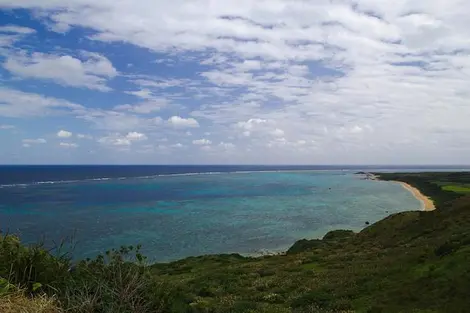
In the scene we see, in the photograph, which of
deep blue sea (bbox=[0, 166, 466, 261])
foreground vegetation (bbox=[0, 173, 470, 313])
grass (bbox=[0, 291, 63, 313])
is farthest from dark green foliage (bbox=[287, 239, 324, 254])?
grass (bbox=[0, 291, 63, 313])

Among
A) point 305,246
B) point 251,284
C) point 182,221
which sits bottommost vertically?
point 182,221

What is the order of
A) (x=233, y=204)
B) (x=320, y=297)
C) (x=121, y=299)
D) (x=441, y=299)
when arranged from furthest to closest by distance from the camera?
1. (x=233, y=204)
2. (x=320, y=297)
3. (x=441, y=299)
4. (x=121, y=299)

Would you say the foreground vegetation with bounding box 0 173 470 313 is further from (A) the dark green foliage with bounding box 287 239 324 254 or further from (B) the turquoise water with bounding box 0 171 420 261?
(B) the turquoise water with bounding box 0 171 420 261

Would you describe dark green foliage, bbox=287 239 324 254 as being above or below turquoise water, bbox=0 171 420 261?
above

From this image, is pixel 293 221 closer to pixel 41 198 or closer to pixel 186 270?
pixel 186 270

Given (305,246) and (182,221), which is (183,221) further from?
(305,246)

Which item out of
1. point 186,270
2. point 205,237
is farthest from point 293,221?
point 186,270

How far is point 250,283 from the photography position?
2422 centimetres

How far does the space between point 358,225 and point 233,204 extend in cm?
4277

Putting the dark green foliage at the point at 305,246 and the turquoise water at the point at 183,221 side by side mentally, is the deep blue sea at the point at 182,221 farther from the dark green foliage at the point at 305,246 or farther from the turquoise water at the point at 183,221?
the dark green foliage at the point at 305,246

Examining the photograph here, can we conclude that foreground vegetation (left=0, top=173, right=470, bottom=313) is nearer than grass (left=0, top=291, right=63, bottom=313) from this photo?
No

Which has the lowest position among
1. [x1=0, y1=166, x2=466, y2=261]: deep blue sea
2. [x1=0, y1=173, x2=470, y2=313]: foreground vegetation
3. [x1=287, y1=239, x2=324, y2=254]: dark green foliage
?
[x1=0, y1=166, x2=466, y2=261]: deep blue sea

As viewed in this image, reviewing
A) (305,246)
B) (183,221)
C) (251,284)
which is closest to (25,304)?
(251,284)

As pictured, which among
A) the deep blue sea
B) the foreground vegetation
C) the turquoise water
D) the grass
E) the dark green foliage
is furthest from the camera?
the turquoise water
